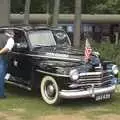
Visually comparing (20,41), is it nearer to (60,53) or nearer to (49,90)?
(60,53)

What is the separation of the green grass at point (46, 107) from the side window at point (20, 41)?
124 cm

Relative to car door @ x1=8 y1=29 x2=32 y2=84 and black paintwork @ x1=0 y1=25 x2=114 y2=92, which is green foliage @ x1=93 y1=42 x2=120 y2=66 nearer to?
black paintwork @ x1=0 y1=25 x2=114 y2=92

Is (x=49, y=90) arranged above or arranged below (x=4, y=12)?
below

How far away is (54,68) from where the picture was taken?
11.1 m

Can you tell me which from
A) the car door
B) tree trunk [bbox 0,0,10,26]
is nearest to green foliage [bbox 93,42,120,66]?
tree trunk [bbox 0,0,10,26]

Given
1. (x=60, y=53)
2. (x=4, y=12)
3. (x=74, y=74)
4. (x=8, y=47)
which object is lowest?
(x=74, y=74)

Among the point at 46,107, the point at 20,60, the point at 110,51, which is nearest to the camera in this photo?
the point at 46,107

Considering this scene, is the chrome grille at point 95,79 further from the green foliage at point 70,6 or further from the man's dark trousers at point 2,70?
the green foliage at point 70,6

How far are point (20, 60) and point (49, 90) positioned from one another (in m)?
1.38

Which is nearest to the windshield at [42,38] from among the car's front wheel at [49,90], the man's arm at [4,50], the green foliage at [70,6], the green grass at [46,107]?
the man's arm at [4,50]

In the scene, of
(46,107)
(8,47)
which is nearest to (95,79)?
(46,107)

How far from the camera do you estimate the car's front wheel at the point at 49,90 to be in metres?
11.1

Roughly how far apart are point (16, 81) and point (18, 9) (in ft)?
51.5

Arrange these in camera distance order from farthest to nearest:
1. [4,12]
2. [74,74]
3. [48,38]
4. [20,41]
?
1. [4,12]
2. [48,38]
3. [20,41]
4. [74,74]
